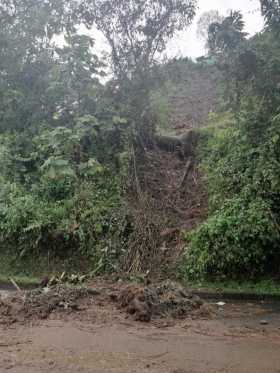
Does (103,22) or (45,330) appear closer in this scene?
(45,330)

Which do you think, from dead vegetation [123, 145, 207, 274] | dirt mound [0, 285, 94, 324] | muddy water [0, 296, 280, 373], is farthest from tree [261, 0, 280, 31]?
dirt mound [0, 285, 94, 324]

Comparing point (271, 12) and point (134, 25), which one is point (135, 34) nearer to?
point (134, 25)

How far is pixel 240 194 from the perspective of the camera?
8039mm

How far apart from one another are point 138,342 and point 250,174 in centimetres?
432

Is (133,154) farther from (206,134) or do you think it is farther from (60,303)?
(60,303)

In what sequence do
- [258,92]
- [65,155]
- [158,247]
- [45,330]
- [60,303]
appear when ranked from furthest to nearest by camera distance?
[65,155], [158,247], [258,92], [60,303], [45,330]

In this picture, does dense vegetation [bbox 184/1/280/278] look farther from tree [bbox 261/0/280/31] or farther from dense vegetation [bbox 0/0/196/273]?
dense vegetation [bbox 0/0/196/273]

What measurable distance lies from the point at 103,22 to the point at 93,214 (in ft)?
17.2

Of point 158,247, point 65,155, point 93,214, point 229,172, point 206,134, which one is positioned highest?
point 206,134

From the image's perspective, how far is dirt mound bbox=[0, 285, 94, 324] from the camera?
6066 millimetres

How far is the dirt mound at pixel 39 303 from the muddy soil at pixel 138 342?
10 cm

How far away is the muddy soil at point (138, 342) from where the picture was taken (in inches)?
177

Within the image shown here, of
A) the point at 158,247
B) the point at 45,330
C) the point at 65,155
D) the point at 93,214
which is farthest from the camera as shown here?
the point at 65,155

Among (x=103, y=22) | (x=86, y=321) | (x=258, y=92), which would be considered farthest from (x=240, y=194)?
(x=103, y=22)
